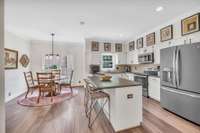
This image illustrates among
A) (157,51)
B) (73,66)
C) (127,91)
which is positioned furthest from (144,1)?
(73,66)

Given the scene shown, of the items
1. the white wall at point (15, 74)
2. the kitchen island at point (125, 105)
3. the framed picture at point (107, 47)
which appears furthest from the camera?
the framed picture at point (107, 47)

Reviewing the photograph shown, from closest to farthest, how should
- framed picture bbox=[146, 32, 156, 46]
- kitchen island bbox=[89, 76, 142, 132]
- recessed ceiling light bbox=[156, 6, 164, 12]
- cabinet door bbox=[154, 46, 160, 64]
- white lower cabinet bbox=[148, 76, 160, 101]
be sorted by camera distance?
1. kitchen island bbox=[89, 76, 142, 132]
2. recessed ceiling light bbox=[156, 6, 164, 12]
3. white lower cabinet bbox=[148, 76, 160, 101]
4. cabinet door bbox=[154, 46, 160, 64]
5. framed picture bbox=[146, 32, 156, 46]

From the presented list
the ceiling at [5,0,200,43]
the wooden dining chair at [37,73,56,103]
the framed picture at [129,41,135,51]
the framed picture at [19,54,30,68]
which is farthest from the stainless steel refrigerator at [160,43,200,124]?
the framed picture at [19,54,30,68]

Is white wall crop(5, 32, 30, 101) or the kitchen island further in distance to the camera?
white wall crop(5, 32, 30, 101)

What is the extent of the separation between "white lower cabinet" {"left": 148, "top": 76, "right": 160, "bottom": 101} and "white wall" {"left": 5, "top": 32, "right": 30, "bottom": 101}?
5.07 meters

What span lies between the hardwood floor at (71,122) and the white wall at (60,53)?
3304 millimetres

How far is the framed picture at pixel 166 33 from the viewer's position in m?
3.50


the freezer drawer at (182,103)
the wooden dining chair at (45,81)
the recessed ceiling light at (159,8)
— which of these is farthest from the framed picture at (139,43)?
the wooden dining chair at (45,81)

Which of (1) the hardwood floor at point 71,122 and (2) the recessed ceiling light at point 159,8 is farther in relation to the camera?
(2) the recessed ceiling light at point 159,8

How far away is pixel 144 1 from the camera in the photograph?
7.72ft

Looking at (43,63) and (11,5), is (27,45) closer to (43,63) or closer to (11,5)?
(43,63)

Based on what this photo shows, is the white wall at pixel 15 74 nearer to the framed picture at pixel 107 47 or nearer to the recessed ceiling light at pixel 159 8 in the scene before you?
the framed picture at pixel 107 47

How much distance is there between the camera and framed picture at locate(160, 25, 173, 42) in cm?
350

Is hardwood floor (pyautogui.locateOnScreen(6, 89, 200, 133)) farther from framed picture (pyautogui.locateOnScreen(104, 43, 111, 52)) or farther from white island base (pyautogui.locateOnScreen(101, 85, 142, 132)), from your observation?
framed picture (pyautogui.locateOnScreen(104, 43, 111, 52))
